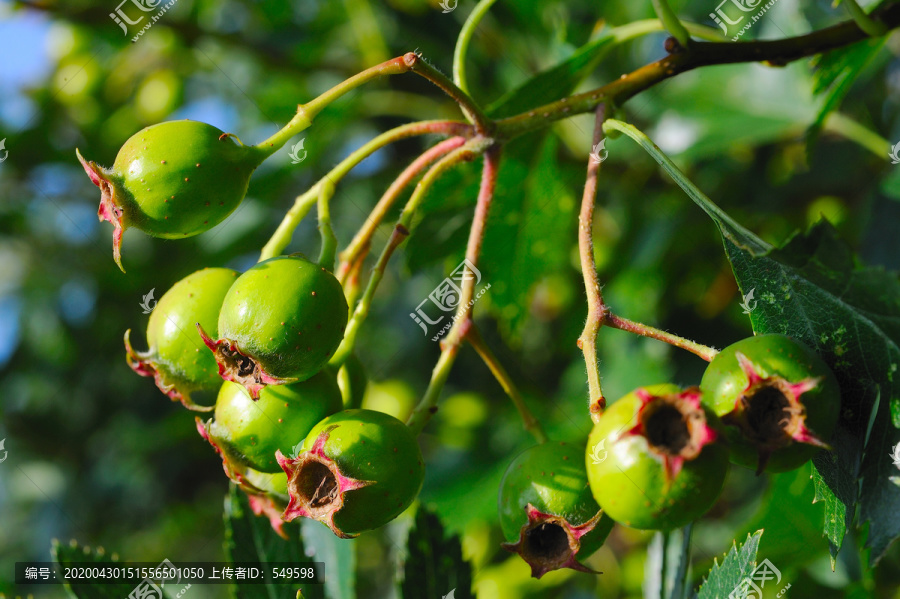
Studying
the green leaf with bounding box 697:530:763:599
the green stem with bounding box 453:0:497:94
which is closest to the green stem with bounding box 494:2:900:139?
the green stem with bounding box 453:0:497:94

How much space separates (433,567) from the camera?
150 centimetres

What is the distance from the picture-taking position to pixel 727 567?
Answer: 1174 millimetres

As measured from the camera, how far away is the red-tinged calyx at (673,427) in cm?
92

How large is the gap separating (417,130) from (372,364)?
8.69ft

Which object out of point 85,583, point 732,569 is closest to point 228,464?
point 85,583

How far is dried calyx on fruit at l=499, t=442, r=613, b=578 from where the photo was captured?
1.13 meters

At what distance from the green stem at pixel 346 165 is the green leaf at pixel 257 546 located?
50 cm

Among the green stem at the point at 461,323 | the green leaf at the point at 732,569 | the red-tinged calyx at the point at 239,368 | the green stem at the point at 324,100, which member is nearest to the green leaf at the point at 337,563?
the green stem at the point at 461,323

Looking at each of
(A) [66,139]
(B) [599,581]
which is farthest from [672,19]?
(A) [66,139]

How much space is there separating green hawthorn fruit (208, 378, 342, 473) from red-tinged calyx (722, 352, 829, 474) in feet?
2.06

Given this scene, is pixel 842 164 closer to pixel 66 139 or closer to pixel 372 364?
pixel 372 364

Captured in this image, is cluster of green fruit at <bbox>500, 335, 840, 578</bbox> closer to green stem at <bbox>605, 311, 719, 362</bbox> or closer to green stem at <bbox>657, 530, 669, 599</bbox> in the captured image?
green stem at <bbox>605, 311, 719, 362</bbox>
